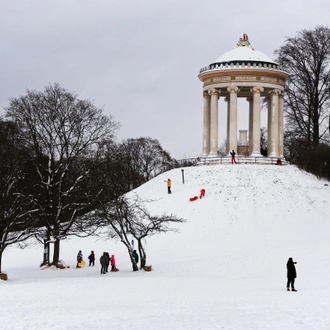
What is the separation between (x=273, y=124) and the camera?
58.6m

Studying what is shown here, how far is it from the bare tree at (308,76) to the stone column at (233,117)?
6743 mm

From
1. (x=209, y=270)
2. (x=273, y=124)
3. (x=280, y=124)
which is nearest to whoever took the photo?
(x=209, y=270)

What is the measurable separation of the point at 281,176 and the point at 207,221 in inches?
383

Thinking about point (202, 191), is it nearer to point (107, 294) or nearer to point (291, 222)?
point (291, 222)

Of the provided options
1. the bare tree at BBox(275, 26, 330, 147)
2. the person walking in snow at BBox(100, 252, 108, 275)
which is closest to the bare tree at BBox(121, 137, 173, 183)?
the bare tree at BBox(275, 26, 330, 147)

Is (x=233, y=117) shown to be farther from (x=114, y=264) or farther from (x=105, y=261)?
(x=105, y=261)

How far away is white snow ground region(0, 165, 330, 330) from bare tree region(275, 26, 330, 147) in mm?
8554

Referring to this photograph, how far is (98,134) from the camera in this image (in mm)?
41125

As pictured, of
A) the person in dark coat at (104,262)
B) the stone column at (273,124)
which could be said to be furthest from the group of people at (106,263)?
the stone column at (273,124)

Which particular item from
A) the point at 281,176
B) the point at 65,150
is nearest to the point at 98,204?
the point at 65,150

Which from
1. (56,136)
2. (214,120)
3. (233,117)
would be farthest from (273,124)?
(56,136)

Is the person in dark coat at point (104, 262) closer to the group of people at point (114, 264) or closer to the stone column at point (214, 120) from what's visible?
the group of people at point (114, 264)

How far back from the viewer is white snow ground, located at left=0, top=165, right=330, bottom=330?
18406 millimetres

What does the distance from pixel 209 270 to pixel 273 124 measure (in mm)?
27350
